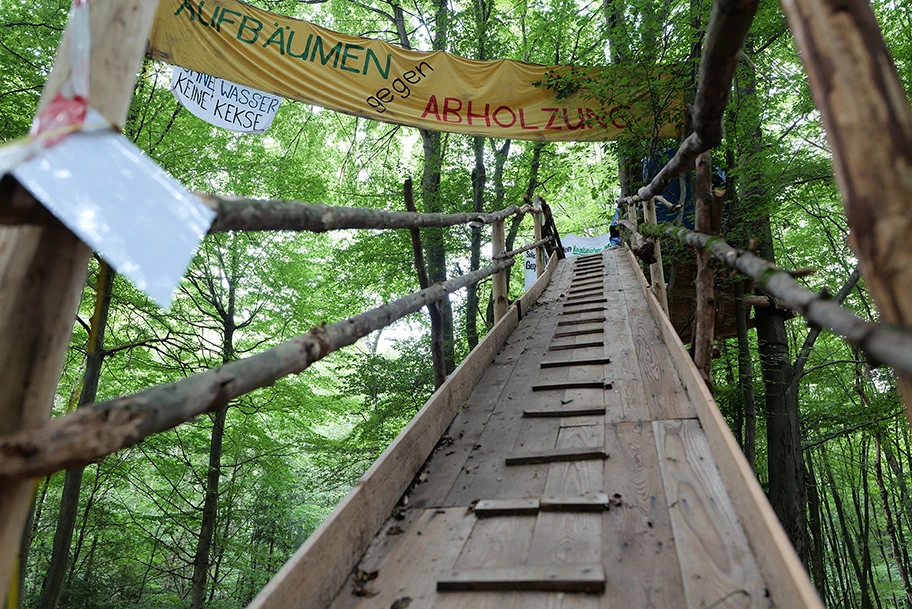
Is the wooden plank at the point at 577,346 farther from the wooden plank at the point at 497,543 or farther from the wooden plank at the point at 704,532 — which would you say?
the wooden plank at the point at 497,543

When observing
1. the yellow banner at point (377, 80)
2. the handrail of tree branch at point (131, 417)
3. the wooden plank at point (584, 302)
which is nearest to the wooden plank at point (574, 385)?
the handrail of tree branch at point (131, 417)

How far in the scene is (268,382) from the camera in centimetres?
128

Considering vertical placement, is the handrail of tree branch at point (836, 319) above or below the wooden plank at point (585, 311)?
below

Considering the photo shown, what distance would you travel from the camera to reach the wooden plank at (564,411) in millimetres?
2740

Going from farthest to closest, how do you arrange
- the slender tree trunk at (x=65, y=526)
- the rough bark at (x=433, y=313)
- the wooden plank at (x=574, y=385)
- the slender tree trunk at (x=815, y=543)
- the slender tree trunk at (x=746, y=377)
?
the slender tree trunk at (x=815, y=543) < the slender tree trunk at (x=746, y=377) < the slender tree trunk at (x=65, y=526) < the rough bark at (x=433, y=313) < the wooden plank at (x=574, y=385)

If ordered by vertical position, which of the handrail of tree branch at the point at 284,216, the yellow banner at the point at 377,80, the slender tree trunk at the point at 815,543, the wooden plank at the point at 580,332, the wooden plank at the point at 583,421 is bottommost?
the slender tree trunk at the point at 815,543

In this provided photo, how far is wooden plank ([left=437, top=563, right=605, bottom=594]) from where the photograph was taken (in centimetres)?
146

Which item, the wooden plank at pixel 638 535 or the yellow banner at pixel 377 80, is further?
the yellow banner at pixel 377 80

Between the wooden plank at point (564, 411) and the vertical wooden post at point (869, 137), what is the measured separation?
1900mm

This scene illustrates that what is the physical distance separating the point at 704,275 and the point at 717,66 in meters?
1.21

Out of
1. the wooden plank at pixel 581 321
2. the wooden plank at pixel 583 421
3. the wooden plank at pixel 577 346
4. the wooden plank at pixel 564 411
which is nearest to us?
the wooden plank at pixel 583 421

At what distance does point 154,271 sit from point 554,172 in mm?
13510

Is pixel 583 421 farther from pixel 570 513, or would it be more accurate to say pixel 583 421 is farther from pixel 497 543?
pixel 497 543

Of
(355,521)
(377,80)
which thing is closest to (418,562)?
(355,521)
